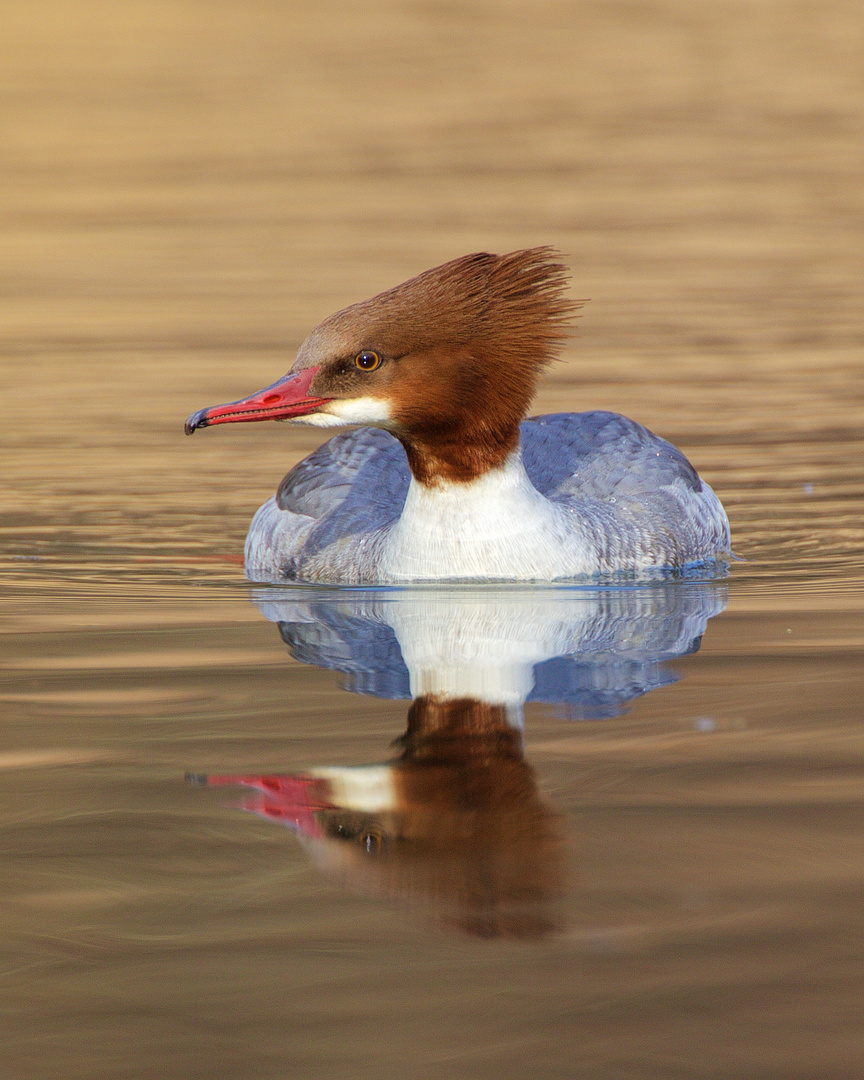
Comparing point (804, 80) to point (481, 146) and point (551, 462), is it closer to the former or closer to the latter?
point (481, 146)

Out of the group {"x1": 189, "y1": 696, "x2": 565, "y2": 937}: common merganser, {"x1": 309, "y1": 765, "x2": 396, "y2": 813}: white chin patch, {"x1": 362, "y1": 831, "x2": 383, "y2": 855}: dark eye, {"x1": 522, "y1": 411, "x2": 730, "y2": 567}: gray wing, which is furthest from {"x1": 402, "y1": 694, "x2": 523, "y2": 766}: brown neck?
{"x1": 522, "y1": 411, "x2": 730, "y2": 567}: gray wing

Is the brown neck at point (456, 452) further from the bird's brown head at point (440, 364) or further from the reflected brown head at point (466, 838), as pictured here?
the reflected brown head at point (466, 838)

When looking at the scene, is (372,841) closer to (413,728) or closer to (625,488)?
(413,728)

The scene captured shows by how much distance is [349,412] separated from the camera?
6496 millimetres

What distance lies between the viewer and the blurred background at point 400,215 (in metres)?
10.2

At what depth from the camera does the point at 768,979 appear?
306cm

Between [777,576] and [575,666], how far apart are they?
88.3 inches

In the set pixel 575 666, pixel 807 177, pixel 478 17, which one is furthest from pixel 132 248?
pixel 478 17

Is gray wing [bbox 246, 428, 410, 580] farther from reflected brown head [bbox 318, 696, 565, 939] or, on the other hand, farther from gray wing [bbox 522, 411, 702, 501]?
reflected brown head [bbox 318, 696, 565, 939]

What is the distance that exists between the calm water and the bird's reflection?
0.02m

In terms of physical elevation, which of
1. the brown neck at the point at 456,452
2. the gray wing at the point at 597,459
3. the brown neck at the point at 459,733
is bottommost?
the gray wing at the point at 597,459

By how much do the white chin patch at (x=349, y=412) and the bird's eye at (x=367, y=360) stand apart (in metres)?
0.11

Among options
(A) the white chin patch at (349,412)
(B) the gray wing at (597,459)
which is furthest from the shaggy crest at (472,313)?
(B) the gray wing at (597,459)

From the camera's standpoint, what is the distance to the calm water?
2.99 m
